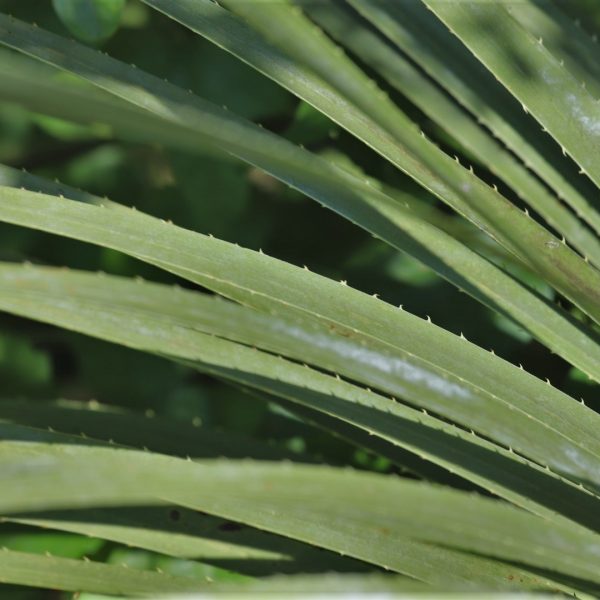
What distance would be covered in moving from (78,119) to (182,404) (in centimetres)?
86

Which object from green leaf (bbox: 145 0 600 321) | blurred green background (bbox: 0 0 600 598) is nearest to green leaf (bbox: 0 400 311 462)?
blurred green background (bbox: 0 0 600 598)

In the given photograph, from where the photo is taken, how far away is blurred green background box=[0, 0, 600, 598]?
134 centimetres

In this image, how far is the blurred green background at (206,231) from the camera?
4.39 ft

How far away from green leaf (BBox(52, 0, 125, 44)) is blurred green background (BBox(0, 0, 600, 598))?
184 mm

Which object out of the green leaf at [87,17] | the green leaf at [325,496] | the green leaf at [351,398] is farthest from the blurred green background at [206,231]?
the green leaf at [325,496]

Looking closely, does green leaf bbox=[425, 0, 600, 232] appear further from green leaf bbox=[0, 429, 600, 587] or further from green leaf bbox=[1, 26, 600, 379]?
green leaf bbox=[0, 429, 600, 587]

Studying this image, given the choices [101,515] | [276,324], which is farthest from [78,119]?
[101,515]

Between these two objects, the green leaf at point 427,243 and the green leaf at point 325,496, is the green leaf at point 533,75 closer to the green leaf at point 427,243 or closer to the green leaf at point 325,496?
the green leaf at point 427,243

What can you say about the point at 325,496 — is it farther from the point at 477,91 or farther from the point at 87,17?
the point at 87,17

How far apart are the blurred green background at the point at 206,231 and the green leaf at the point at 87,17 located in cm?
18

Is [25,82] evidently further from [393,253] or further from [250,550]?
[393,253]

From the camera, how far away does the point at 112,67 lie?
99cm

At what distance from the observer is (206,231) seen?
1.41 m

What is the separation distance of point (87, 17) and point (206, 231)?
1.21 feet
